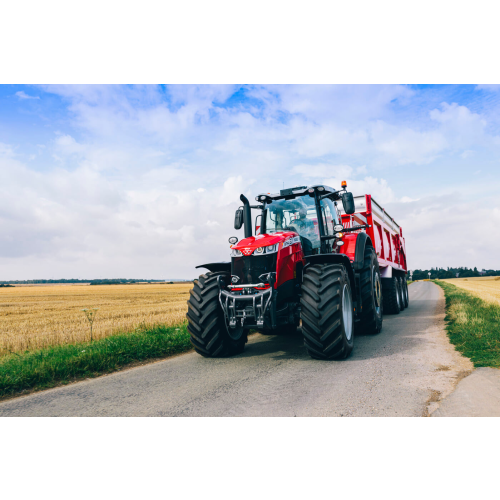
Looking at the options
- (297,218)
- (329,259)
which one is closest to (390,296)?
(297,218)

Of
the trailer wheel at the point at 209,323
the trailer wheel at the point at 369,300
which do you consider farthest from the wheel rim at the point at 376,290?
the trailer wheel at the point at 209,323

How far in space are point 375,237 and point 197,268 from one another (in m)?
6.39

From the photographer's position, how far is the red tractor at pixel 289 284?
6.22 meters

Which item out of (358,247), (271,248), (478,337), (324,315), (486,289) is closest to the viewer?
(324,315)

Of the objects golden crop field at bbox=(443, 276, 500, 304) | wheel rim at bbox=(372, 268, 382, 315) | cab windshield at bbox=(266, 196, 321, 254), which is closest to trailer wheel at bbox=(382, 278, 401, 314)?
wheel rim at bbox=(372, 268, 382, 315)

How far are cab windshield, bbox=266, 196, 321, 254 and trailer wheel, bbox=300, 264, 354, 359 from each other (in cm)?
141

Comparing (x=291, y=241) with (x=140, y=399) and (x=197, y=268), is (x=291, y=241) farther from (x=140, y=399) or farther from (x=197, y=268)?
(x=140, y=399)

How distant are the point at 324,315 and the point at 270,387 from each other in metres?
1.56

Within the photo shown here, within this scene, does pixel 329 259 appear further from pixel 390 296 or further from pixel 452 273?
pixel 452 273

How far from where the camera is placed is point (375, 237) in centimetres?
1182

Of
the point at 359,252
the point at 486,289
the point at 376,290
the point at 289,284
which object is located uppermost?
the point at 359,252

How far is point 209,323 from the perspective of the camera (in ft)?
21.9

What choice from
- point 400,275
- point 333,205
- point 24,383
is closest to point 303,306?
point 333,205

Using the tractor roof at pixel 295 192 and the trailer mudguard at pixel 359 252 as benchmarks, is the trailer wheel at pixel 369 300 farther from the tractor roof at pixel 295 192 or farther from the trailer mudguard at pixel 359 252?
the tractor roof at pixel 295 192
